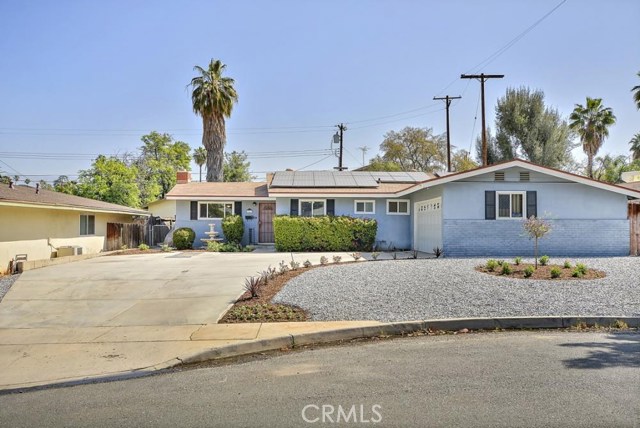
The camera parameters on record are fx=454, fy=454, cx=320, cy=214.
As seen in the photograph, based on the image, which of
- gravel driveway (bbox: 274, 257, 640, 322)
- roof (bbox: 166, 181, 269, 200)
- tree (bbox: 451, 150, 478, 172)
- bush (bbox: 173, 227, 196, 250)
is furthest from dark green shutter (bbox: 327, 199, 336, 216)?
tree (bbox: 451, 150, 478, 172)

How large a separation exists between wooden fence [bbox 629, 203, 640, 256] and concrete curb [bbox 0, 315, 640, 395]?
11.7m

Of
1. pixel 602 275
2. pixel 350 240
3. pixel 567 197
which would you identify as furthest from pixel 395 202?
pixel 602 275

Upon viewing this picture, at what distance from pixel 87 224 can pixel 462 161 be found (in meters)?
35.7

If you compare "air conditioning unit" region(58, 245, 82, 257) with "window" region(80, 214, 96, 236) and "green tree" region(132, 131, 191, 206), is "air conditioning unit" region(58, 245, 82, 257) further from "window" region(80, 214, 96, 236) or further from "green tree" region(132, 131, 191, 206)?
"green tree" region(132, 131, 191, 206)

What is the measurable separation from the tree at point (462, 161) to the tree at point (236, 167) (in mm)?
23054

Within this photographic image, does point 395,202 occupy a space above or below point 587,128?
below

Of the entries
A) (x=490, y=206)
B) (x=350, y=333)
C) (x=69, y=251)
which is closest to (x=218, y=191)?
(x=69, y=251)

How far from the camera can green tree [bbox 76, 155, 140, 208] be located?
107 ft

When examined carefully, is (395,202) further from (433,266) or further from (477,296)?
(477,296)

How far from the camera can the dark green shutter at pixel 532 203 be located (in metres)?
16.9

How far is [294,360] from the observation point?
5.82 m

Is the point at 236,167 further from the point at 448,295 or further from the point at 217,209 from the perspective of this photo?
the point at 448,295

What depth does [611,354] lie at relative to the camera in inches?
222

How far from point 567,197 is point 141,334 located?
51.8 ft
